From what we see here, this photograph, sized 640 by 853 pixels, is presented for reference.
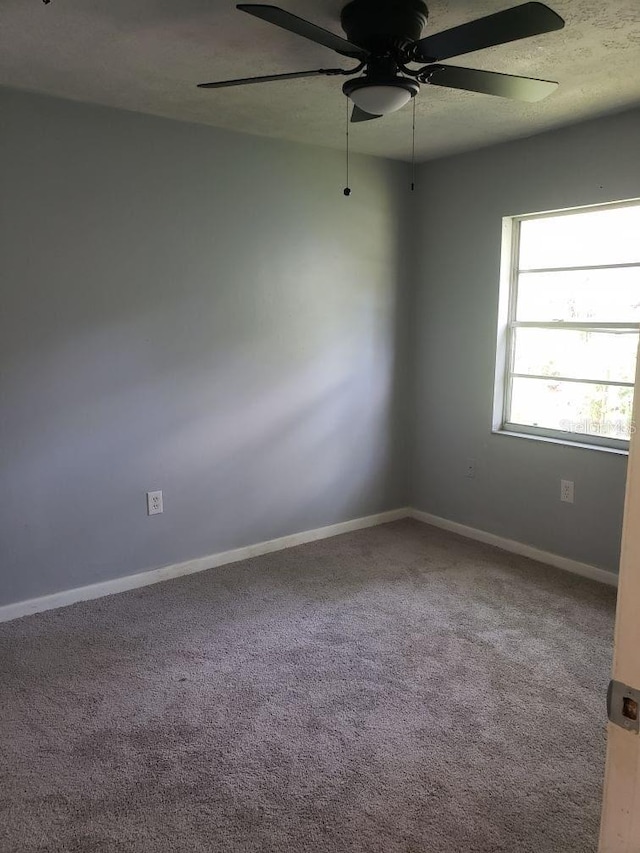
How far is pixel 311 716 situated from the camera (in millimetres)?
2277

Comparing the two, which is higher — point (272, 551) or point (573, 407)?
point (573, 407)

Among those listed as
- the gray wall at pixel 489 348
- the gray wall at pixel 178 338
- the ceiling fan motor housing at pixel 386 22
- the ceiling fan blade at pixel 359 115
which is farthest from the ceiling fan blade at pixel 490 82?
the gray wall at pixel 178 338

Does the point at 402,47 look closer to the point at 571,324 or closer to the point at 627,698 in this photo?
the point at 627,698

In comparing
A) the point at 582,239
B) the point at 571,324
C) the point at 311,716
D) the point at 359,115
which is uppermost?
the point at 359,115

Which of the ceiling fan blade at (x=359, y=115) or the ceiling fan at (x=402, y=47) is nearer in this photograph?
the ceiling fan at (x=402, y=47)

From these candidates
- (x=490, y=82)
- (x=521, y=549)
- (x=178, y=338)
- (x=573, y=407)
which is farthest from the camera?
(x=521, y=549)

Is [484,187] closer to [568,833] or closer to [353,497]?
[353,497]

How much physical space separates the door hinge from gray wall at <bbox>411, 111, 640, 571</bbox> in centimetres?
276

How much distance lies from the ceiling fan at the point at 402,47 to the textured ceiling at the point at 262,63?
13 centimetres

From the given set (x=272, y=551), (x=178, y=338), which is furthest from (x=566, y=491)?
(x=178, y=338)

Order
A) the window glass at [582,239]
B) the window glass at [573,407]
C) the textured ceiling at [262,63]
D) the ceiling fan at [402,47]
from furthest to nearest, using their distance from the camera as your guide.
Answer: the window glass at [573,407] < the window glass at [582,239] < the textured ceiling at [262,63] < the ceiling fan at [402,47]

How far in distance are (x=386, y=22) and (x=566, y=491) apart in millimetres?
2587

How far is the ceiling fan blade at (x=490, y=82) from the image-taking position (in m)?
Answer: 2.00

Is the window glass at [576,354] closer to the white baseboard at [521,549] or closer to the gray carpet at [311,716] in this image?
the white baseboard at [521,549]
